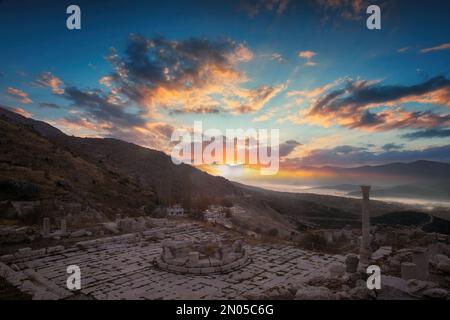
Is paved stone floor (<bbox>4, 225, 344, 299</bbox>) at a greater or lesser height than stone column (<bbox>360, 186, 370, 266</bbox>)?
lesser

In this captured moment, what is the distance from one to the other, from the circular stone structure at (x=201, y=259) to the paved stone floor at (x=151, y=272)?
0.97 feet

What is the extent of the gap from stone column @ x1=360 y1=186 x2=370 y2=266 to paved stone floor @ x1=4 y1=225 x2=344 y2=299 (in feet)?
5.09

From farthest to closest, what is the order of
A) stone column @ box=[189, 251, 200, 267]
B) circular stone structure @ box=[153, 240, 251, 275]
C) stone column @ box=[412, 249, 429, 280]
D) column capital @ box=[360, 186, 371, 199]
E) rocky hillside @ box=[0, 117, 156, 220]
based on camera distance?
1. rocky hillside @ box=[0, 117, 156, 220]
2. column capital @ box=[360, 186, 371, 199]
3. stone column @ box=[189, 251, 200, 267]
4. circular stone structure @ box=[153, 240, 251, 275]
5. stone column @ box=[412, 249, 429, 280]

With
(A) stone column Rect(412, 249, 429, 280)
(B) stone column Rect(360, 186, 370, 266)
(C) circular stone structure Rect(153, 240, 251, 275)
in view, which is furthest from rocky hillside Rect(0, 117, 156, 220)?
(A) stone column Rect(412, 249, 429, 280)

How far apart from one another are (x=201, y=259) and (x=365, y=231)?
22.2 feet

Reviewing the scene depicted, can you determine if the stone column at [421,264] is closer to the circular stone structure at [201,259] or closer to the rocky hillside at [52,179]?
the circular stone structure at [201,259]

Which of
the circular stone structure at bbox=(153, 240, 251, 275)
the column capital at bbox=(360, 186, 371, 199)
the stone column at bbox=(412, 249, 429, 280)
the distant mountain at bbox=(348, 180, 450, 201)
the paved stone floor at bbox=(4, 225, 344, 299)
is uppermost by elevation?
the column capital at bbox=(360, 186, 371, 199)

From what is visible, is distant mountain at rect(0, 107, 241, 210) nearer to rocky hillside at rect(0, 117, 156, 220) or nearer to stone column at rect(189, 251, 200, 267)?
rocky hillside at rect(0, 117, 156, 220)

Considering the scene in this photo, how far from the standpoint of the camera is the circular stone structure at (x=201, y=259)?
1141 centimetres

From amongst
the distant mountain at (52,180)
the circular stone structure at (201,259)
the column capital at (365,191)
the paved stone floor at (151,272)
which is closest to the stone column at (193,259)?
the circular stone structure at (201,259)

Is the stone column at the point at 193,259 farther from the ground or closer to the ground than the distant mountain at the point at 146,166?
closer to the ground

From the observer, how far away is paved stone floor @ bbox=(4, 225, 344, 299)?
9.53m
